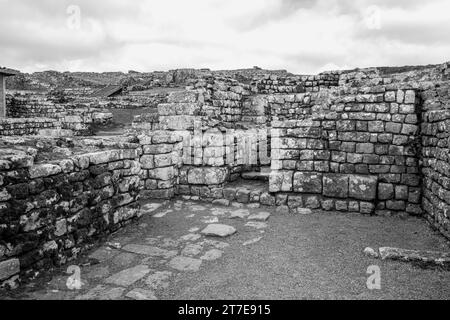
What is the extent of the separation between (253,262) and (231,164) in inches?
158

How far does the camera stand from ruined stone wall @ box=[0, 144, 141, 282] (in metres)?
3.84

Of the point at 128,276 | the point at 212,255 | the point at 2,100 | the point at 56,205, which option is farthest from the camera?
the point at 2,100

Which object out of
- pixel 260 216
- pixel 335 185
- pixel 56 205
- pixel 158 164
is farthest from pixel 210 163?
pixel 56 205

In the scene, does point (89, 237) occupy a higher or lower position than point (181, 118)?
lower

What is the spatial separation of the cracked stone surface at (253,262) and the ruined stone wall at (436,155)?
0.37 metres

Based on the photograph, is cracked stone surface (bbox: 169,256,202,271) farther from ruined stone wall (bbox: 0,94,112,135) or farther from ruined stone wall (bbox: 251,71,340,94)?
ruined stone wall (bbox: 0,94,112,135)

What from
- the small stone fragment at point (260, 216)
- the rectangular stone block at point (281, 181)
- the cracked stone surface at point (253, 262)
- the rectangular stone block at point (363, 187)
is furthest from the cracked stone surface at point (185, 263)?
the rectangular stone block at point (363, 187)

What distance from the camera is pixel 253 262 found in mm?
4695

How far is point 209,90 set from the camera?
9445 millimetres

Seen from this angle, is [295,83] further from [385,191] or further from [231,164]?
[385,191]

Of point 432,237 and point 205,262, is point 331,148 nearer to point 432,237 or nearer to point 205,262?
point 432,237

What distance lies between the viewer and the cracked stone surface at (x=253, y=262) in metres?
3.83

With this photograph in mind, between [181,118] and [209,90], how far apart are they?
4.70 feet
